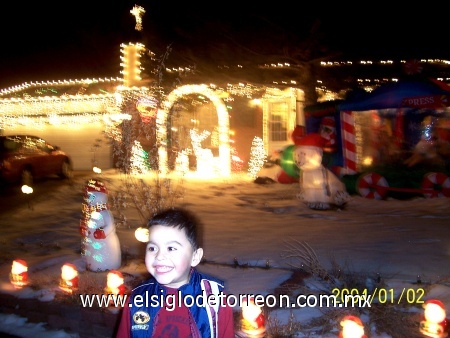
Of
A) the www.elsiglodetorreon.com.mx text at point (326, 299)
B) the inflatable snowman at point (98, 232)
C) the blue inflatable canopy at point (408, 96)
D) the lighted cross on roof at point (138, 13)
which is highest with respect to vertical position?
the lighted cross on roof at point (138, 13)

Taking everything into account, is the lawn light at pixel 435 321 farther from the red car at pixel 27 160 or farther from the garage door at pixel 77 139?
the garage door at pixel 77 139

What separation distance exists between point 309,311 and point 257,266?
57.0 inches

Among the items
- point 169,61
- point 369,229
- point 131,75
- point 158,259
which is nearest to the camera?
point 158,259

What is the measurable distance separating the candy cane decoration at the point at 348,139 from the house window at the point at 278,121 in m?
5.78

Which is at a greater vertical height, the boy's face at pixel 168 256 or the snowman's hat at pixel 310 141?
the snowman's hat at pixel 310 141

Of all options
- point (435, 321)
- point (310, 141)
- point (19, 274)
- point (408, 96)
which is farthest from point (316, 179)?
point (435, 321)

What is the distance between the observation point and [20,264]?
562 cm

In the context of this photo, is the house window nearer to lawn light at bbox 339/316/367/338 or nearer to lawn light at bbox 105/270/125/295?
lawn light at bbox 105/270/125/295

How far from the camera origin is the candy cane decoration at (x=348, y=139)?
1184 centimetres

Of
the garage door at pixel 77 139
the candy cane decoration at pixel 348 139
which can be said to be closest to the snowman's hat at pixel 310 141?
the candy cane decoration at pixel 348 139

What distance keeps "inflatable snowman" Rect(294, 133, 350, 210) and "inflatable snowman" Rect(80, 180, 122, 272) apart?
16.0 ft

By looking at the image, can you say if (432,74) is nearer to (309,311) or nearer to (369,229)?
(369,229)

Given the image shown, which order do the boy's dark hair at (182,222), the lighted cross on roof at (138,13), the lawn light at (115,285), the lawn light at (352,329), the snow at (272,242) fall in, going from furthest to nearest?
the lighted cross on roof at (138,13), the snow at (272,242), the lawn light at (115,285), the lawn light at (352,329), the boy's dark hair at (182,222)

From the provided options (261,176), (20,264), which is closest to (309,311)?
(20,264)
